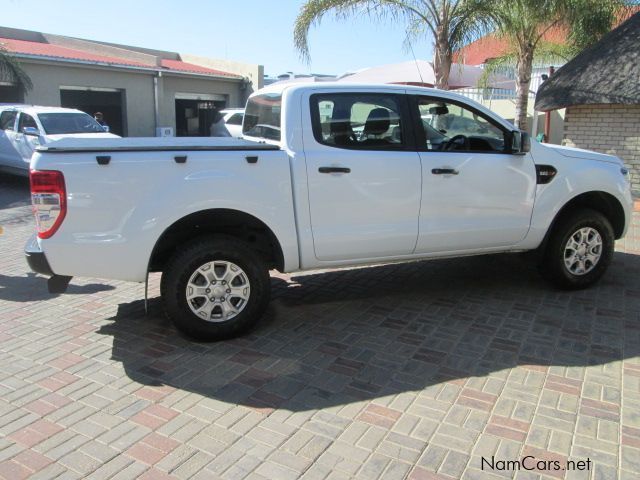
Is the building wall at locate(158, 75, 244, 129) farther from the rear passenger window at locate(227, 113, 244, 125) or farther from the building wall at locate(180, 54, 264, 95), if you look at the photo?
the rear passenger window at locate(227, 113, 244, 125)

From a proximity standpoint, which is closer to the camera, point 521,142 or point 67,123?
point 521,142

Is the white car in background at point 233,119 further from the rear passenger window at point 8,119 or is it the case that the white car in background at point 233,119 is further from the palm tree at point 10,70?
the rear passenger window at point 8,119

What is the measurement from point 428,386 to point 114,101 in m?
20.2

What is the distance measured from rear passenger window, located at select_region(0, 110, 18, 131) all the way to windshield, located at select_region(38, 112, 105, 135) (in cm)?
92

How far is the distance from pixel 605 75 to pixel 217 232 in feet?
30.4

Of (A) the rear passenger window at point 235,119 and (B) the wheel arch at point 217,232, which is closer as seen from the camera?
(B) the wheel arch at point 217,232

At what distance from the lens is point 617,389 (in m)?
3.69

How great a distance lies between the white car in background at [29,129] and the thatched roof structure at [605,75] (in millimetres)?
Result: 9343

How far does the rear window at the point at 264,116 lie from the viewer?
4.77m

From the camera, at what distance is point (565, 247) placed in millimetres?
5426

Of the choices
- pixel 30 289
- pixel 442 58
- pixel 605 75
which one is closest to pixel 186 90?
pixel 442 58

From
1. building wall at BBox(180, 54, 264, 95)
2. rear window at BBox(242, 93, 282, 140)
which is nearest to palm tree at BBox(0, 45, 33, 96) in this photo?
building wall at BBox(180, 54, 264, 95)

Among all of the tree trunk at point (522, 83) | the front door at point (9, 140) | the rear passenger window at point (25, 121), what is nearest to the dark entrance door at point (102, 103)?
the front door at point (9, 140)

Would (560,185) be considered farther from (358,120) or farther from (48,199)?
(48,199)
